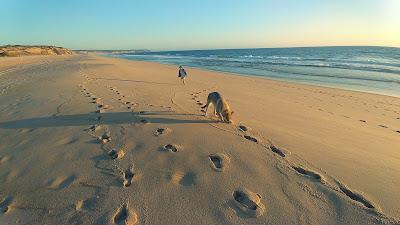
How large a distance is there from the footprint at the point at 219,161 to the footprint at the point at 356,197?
5.65ft

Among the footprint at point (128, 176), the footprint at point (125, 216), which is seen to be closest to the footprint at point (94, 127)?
the footprint at point (128, 176)

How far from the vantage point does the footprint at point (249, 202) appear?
3674mm

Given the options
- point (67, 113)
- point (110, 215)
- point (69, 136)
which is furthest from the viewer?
point (67, 113)

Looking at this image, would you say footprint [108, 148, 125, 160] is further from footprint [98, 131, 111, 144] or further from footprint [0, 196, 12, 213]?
footprint [0, 196, 12, 213]

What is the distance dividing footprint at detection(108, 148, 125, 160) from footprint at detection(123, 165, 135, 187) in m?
0.49

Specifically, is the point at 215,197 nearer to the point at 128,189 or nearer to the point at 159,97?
the point at 128,189

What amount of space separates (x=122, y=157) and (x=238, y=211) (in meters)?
2.30

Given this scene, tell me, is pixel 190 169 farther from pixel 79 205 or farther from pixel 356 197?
pixel 356 197

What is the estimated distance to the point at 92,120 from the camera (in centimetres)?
720

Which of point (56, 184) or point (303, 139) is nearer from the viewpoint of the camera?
point (56, 184)

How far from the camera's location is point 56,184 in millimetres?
4254

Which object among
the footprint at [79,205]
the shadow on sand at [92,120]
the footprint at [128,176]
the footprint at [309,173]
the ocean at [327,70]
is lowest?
the ocean at [327,70]

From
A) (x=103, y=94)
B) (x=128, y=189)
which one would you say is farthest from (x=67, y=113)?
(x=128, y=189)

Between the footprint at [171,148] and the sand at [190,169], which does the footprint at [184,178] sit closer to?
the sand at [190,169]
